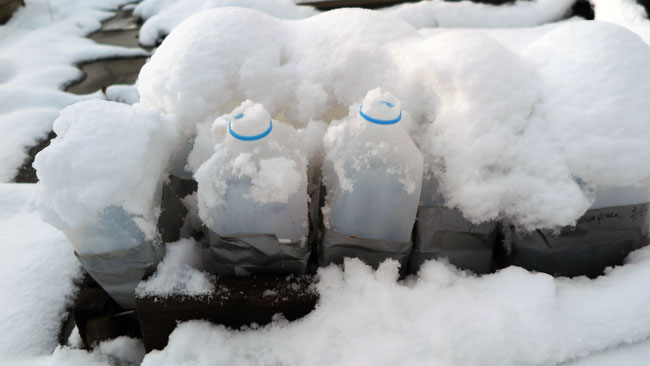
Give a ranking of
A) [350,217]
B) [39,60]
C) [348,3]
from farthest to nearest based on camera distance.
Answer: [39,60], [348,3], [350,217]

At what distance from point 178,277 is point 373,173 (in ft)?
1.95

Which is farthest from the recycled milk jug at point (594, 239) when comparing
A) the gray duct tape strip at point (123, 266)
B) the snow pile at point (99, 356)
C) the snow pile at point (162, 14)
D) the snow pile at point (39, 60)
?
the snow pile at point (39, 60)

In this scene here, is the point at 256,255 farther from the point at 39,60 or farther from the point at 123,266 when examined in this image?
the point at 39,60

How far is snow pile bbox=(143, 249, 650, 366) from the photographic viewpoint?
3.14 feet

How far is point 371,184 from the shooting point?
103cm

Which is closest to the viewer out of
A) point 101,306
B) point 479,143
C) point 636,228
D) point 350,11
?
point 479,143

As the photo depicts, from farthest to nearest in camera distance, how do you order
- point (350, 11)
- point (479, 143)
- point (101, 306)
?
point (350, 11)
point (101, 306)
point (479, 143)

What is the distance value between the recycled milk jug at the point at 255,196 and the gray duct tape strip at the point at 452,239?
0.33 meters

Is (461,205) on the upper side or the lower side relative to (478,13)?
upper

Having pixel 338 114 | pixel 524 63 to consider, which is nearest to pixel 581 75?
pixel 524 63

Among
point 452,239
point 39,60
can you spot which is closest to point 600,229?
point 452,239

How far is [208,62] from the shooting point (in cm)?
115

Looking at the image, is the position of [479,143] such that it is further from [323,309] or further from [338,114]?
[323,309]

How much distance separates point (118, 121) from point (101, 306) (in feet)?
1.91
